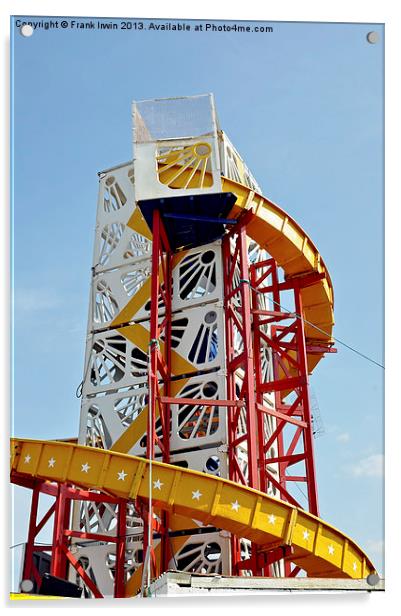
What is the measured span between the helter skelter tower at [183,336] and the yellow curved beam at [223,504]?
1.01 m

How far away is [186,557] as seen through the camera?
85.0ft

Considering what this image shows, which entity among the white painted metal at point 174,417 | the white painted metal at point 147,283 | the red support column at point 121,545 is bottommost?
the red support column at point 121,545

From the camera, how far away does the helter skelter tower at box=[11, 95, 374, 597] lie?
2258 cm

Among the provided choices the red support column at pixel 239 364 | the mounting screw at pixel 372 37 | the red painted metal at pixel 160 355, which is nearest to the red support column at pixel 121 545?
the red painted metal at pixel 160 355

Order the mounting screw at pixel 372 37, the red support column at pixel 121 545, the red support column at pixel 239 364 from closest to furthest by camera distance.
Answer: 1. the mounting screw at pixel 372 37
2. the red support column at pixel 239 364
3. the red support column at pixel 121 545

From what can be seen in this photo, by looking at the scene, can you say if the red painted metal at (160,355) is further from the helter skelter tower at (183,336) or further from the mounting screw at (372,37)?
the mounting screw at (372,37)

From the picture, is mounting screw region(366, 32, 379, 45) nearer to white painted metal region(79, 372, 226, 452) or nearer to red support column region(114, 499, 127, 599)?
white painted metal region(79, 372, 226, 452)

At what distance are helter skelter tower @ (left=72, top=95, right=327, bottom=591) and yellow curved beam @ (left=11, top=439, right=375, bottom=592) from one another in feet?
3.33

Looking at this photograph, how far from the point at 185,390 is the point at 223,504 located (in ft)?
21.5

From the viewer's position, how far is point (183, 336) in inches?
1130

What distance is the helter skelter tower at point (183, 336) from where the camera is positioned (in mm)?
25578

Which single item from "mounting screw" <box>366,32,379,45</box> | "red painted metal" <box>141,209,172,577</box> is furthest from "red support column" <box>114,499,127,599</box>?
"mounting screw" <box>366,32,379,45</box>

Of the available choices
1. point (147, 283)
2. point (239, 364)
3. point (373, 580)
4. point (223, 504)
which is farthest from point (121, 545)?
point (373, 580)

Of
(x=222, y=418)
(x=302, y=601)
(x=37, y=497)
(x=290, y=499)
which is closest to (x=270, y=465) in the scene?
(x=290, y=499)
